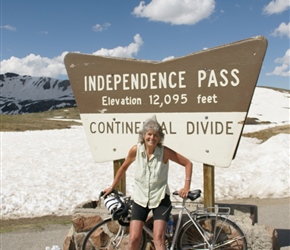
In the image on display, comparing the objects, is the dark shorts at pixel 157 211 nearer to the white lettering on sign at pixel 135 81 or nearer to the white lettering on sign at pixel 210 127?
the white lettering on sign at pixel 210 127

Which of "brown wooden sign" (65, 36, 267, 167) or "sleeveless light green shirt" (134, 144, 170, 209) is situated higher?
"brown wooden sign" (65, 36, 267, 167)

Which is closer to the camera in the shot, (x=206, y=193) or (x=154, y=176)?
(x=154, y=176)

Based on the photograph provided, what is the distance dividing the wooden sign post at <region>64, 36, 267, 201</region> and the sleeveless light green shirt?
48.5 inches

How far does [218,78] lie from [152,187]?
2.12m


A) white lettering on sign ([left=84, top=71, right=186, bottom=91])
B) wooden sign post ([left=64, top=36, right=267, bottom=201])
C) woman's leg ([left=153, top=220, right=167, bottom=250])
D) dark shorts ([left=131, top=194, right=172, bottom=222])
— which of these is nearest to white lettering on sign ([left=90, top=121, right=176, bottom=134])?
wooden sign post ([left=64, top=36, right=267, bottom=201])

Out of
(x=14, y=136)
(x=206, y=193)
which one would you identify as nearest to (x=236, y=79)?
(x=206, y=193)

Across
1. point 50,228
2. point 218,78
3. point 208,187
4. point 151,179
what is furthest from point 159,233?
point 50,228

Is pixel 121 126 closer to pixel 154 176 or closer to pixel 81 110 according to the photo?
pixel 81 110

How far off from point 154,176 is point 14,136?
22.5 meters

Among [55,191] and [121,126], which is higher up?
[121,126]

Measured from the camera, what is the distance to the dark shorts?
5039 millimetres

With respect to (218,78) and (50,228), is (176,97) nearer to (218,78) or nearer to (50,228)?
(218,78)

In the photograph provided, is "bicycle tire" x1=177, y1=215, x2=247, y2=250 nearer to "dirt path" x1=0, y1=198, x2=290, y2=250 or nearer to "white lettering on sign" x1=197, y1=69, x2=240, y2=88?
"dirt path" x1=0, y1=198, x2=290, y2=250

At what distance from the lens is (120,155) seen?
22.7 ft
